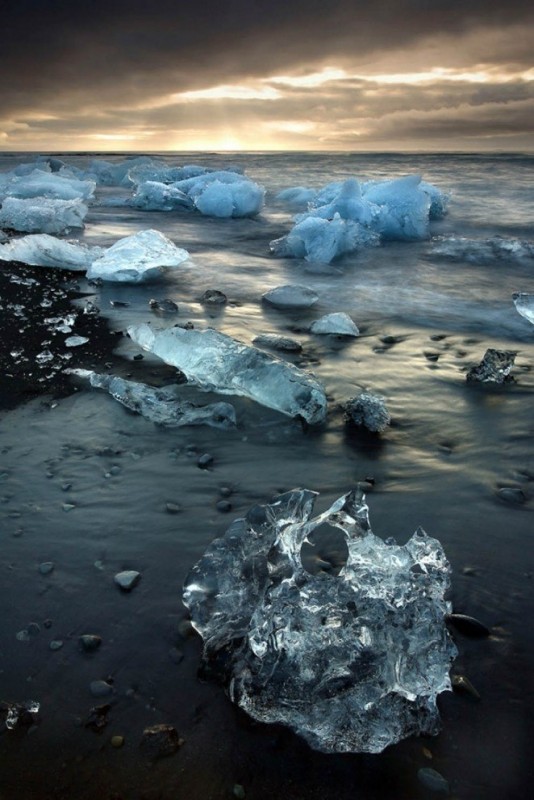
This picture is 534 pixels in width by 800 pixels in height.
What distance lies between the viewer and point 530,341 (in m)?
4.35

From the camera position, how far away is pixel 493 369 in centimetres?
343

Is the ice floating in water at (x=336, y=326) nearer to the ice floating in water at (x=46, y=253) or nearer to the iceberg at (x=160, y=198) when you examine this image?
the ice floating in water at (x=46, y=253)

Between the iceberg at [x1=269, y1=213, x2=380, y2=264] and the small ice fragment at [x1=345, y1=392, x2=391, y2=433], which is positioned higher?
the iceberg at [x1=269, y1=213, x2=380, y2=264]

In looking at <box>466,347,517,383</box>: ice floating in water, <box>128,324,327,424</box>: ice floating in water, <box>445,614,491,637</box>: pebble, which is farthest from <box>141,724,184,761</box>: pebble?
<box>466,347,517,383</box>: ice floating in water

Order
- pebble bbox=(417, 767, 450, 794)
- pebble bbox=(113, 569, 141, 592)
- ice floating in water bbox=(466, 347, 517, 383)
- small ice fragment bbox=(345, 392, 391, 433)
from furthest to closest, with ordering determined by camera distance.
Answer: ice floating in water bbox=(466, 347, 517, 383) < small ice fragment bbox=(345, 392, 391, 433) < pebble bbox=(113, 569, 141, 592) < pebble bbox=(417, 767, 450, 794)

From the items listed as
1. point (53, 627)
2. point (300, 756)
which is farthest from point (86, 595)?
point (300, 756)

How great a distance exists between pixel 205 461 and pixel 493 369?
1938mm

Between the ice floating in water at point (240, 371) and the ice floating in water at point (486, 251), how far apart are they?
544 centimetres

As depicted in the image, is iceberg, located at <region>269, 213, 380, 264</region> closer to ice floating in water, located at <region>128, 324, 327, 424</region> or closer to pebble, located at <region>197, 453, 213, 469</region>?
ice floating in water, located at <region>128, 324, 327, 424</region>

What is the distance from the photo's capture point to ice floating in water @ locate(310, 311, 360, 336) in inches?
174

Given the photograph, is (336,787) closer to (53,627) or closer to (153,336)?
(53,627)

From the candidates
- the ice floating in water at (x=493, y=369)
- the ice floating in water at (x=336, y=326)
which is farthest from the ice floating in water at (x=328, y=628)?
the ice floating in water at (x=336, y=326)

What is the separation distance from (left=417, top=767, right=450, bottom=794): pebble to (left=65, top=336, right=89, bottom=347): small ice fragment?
360cm

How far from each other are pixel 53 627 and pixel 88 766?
467 mm
